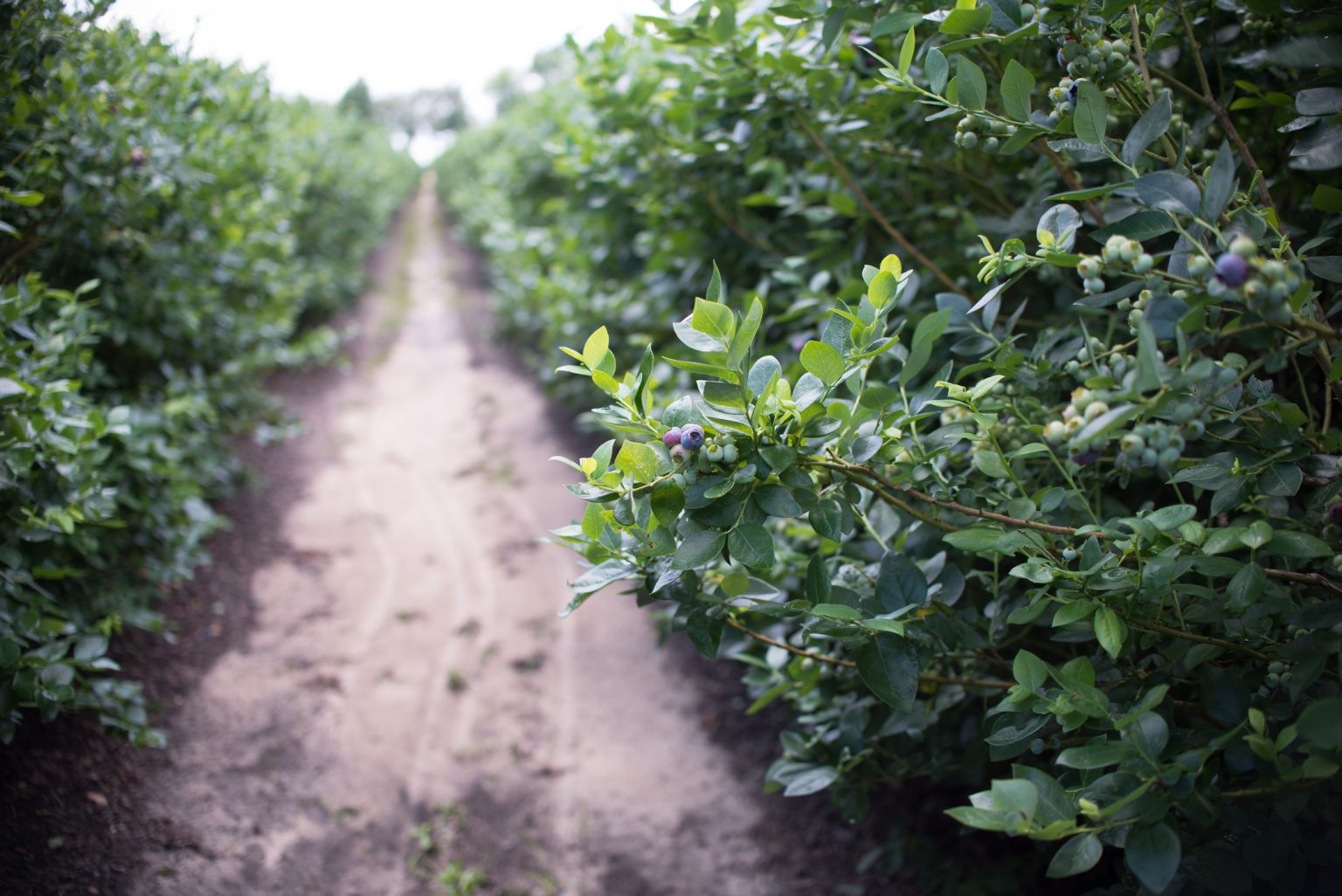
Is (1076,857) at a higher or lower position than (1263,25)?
lower

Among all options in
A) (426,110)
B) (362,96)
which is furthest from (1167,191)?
(426,110)

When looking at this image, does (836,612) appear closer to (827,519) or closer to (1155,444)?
(827,519)

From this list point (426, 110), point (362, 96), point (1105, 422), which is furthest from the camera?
point (426, 110)

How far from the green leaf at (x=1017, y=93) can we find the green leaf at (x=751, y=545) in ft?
2.30

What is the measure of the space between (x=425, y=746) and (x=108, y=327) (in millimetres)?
1780

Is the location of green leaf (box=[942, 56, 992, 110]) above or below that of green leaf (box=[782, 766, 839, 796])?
above

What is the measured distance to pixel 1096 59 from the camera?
3.39 ft

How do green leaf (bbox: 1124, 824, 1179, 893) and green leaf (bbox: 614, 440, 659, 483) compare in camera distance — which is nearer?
green leaf (bbox: 1124, 824, 1179, 893)

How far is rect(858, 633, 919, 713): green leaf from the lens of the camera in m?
1.07

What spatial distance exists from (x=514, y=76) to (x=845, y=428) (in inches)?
542

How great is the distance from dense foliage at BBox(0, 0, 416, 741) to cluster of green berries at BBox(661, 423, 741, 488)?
59.1 inches

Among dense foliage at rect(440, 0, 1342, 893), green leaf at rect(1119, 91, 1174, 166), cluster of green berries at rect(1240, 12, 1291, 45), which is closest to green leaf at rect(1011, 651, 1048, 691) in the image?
dense foliage at rect(440, 0, 1342, 893)

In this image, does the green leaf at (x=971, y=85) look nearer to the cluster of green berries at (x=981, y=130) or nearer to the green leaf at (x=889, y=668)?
the cluster of green berries at (x=981, y=130)

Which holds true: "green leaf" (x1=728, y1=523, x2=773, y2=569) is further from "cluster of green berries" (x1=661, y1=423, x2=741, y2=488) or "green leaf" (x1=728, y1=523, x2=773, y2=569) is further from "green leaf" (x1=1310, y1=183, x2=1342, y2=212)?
"green leaf" (x1=1310, y1=183, x2=1342, y2=212)
